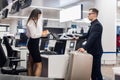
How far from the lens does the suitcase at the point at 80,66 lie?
401 cm

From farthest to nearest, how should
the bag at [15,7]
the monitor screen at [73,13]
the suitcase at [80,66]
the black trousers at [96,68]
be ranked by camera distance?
the bag at [15,7], the monitor screen at [73,13], the black trousers at [96,68], the suitcase at [80,66]

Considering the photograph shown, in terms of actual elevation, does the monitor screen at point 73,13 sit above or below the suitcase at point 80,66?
above

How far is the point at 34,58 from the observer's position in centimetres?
453

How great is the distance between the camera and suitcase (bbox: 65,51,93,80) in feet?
13.2

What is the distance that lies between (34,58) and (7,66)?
593 mm

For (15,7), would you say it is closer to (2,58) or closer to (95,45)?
(2,58)

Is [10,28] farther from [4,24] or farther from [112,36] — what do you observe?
[112,36]

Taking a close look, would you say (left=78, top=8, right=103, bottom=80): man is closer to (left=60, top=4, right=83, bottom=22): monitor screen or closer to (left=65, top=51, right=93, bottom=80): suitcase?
(left=65, top=51, right=93, bottom=80): suitcase

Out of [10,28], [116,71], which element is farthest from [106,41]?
[10,28]

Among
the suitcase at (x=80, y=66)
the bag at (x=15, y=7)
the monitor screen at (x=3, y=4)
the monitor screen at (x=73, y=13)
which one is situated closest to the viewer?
the suitcase at (x=80, y=66)

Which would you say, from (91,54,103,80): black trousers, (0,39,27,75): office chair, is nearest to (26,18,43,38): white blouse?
(0,39,27,75): office chair

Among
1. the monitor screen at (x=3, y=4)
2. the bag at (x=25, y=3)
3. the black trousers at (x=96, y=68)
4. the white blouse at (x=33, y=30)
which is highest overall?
the monitor screen at (x=3, y=4)

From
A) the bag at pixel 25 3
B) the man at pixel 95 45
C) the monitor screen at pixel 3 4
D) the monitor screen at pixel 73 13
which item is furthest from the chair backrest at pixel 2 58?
the monitor screen at pixel 3 4

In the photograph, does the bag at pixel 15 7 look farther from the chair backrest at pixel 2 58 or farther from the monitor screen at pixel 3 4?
the chair backrest at pixel 2 58
